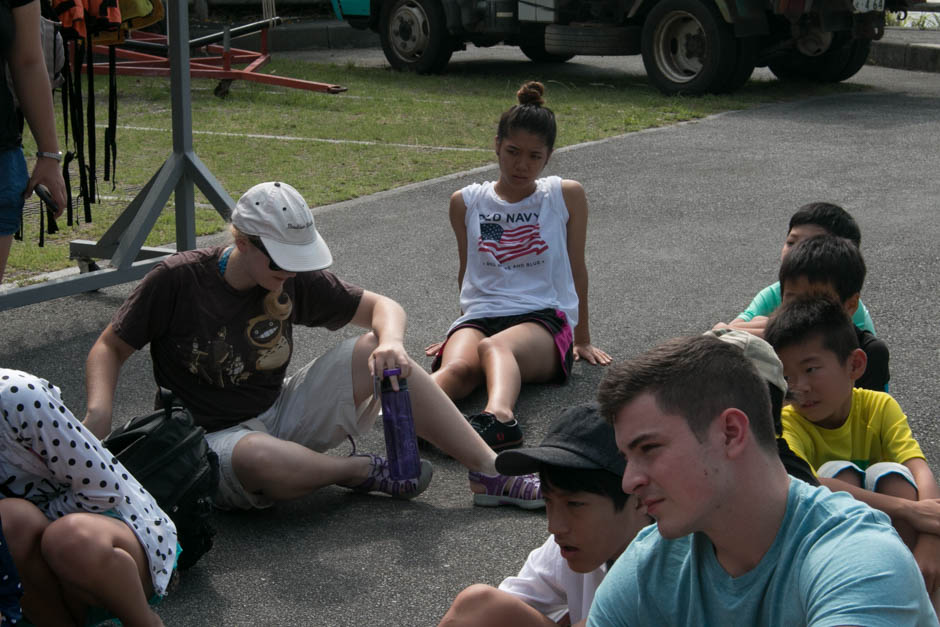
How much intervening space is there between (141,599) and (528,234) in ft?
8.65

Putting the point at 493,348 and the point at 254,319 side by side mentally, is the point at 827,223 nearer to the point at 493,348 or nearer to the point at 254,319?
the point at 493,348

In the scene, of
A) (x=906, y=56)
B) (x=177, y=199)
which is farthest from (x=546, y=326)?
(x=906, y=56)

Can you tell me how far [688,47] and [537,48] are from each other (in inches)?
142

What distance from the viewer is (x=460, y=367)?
4.76 metres

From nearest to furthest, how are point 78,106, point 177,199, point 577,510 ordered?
point 577,510
point 78,106
point 177,199

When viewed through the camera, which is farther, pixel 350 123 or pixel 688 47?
pixel 688 47

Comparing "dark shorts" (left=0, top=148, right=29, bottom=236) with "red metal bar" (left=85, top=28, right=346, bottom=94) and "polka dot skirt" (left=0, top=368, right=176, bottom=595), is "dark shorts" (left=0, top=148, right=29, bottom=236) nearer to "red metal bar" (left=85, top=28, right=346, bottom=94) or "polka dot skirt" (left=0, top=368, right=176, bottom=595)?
"polka dot skirt" (left=0, top=368, right=176, bottom=595)

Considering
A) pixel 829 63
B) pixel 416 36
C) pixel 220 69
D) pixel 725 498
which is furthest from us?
pixel 416 36

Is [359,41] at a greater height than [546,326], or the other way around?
[359,41]

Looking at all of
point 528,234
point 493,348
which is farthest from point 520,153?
point 493,348

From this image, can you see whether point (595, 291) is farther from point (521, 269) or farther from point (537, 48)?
point (537, 48)

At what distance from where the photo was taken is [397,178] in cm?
898

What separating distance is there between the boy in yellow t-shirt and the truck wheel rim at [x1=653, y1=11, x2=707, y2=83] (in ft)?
31.0

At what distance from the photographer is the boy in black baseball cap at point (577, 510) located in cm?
260
